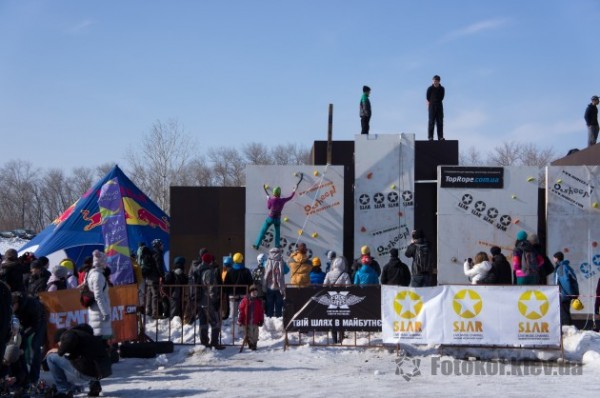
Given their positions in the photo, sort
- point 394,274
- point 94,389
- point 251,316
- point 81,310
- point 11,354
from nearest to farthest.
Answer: point 11,354, point 94,389, point 81,310, point 251,316, point 394,274

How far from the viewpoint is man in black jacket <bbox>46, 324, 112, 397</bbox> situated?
9.93m

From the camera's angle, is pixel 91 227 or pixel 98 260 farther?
pixel 91 227

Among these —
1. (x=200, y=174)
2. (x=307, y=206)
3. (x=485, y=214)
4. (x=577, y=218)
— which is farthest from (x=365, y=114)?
(x=200, y=174)

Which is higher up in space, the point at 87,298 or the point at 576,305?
the point at 87,298

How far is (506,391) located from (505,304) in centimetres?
293

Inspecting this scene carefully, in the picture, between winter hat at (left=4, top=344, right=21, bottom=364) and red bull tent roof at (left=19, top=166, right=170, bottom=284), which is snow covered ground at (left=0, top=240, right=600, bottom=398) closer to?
winter hat at (left=4, top=344, right=21, bottom=364)

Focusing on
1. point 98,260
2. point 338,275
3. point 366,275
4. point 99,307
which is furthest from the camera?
point 366,275

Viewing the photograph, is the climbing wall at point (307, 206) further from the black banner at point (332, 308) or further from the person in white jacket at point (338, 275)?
the black banner at point (332, 308)

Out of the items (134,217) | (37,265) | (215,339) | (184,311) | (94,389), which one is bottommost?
(94,389)

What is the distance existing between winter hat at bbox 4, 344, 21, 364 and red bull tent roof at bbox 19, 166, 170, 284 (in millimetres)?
12618

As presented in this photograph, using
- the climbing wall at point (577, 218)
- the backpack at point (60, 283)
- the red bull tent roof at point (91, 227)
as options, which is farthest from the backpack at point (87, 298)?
the climbing wall at point (577, 218)

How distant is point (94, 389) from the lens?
10.2 m

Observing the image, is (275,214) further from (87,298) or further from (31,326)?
(31,326)

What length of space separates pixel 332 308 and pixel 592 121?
12799 millimetres
